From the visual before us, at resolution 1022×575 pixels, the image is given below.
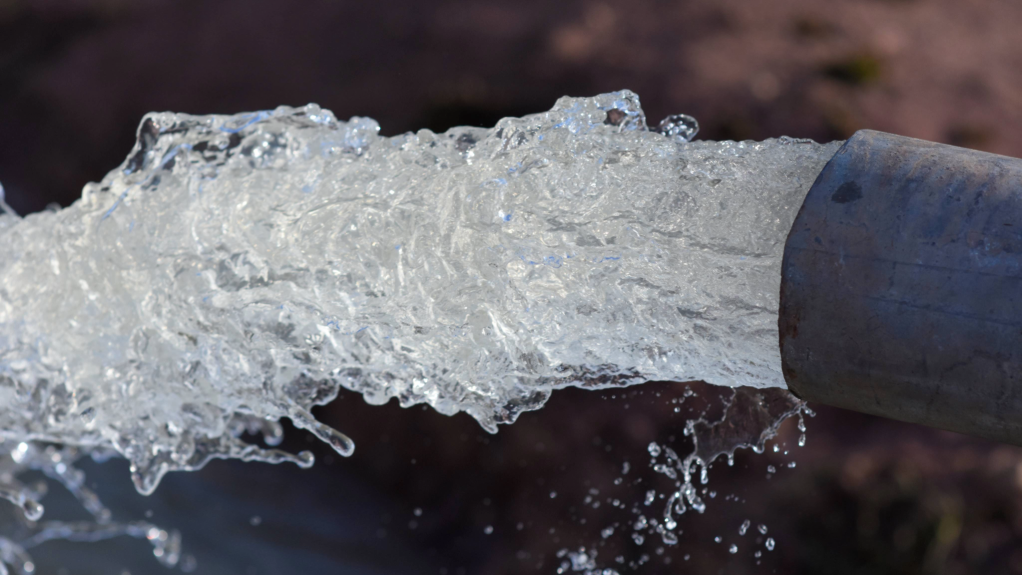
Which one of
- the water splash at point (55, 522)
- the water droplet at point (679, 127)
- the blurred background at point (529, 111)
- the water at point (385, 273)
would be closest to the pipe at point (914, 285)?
the water at point (385, 273)

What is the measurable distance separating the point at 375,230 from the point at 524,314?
38cm

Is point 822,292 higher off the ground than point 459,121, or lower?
higher

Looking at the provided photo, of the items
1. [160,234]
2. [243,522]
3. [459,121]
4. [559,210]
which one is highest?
[160,234]

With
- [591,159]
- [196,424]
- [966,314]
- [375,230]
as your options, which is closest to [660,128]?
[591,159]

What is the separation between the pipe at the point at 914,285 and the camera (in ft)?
3.66

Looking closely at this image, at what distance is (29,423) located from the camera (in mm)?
2436

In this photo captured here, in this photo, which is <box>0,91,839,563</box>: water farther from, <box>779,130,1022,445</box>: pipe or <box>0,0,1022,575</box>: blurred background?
<box>0,0,1022,575</box>: blurred background

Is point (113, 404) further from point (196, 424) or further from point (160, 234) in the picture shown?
point (160, 234)

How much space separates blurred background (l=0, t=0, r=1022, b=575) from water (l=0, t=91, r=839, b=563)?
5.25 ft

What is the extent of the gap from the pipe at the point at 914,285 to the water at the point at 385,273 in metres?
0.17

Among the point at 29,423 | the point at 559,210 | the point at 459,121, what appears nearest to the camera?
the point at 559,210

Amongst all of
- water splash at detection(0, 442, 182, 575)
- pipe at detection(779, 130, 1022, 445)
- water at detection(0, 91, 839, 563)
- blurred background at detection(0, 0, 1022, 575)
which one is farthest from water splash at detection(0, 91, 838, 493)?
blurred background at detection(0, 0, 1022, 575)

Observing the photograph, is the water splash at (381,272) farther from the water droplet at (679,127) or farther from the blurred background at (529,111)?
the blurred background at (529,111)

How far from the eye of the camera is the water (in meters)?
1.50
